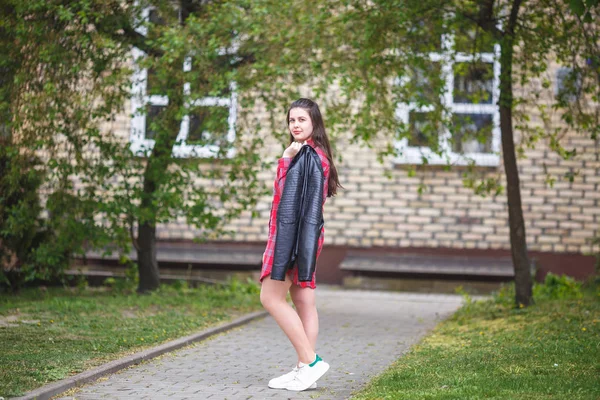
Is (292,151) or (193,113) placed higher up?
(193,113)

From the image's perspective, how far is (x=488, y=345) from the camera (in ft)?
25.1

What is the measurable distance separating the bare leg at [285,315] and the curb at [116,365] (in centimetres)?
123

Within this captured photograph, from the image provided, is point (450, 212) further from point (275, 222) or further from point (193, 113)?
point (275, 222)

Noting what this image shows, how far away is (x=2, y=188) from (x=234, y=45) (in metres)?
3.07

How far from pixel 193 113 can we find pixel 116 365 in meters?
4.10

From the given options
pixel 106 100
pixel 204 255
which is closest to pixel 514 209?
pixel 106 100

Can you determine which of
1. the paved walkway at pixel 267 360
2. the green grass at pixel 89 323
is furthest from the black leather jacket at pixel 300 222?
the green grass at pixel 89 323

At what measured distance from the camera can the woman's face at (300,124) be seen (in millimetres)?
5812

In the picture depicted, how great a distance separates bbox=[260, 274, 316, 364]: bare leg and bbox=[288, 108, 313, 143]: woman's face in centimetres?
90

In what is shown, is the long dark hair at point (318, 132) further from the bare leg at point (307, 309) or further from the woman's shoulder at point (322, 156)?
the bare leg at point (307, 309)

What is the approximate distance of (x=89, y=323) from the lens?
8.40 metres

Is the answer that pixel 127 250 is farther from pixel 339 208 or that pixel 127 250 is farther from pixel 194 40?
pixel 339 208

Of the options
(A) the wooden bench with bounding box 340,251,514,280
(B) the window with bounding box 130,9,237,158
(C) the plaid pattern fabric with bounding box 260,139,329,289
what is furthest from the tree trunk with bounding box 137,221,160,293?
(C) the plaid pattern fabric with bounding box 260,139,329,289

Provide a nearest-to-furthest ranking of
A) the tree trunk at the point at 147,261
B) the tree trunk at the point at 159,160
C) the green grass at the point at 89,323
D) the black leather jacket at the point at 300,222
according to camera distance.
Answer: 1. the black leather jacket at the point at 300,222
2. the green grass at the point at 89,323
3. the tree trunk at the point at 159,160
4. the tree trunk at the point at 147,261
